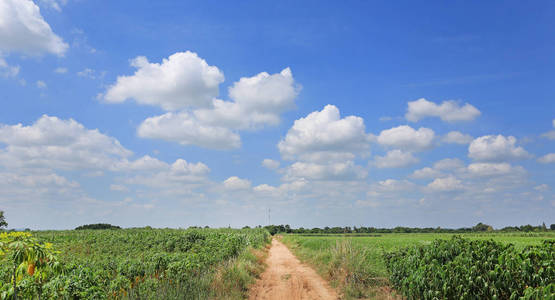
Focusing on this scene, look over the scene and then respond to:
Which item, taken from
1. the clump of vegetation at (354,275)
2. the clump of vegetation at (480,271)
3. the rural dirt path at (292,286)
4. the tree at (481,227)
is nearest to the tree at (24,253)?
the clump of vegetation at (480,271)

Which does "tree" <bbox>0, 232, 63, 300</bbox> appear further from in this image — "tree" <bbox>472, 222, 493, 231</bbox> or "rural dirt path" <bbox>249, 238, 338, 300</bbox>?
"tree" <bbox>472, 222, 493, 231</bbox>

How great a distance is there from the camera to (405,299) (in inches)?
401

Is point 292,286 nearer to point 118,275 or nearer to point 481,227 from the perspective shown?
point 118,275

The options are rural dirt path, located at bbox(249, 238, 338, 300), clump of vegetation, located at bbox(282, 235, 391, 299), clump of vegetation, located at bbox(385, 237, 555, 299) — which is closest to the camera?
clump of vegetation, located at bbox(385, 237, 555, 299)

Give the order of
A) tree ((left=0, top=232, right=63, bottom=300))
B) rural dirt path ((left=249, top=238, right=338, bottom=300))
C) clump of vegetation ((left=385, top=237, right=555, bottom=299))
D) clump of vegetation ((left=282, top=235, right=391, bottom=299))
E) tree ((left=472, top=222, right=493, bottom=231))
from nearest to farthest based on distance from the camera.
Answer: tree ((left=0, top=232, right=63, bottom=300)) < clump of vegetation ((left=385, top=237, right=555, bottom=299)) < clump of vegetation ((left=282, top=235, right=391, bottom=299)) < rural dirt path ((left=249, top=238, right=338, bottom=300)) < tree ((left=472, top=222, right=493, bottom=231))

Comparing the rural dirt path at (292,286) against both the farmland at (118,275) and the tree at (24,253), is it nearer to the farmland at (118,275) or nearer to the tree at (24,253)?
the farmland at (118,275)

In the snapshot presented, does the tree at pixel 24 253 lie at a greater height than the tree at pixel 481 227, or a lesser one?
greater

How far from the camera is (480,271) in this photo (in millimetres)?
7477

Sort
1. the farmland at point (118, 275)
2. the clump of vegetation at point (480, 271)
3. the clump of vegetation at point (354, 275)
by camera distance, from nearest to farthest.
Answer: the farmland at point (118, 275) → the clump of vegetation at point (480, 271) → the clump of vegetation at point (354, 275)

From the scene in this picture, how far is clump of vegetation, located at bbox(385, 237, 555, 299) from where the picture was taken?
6578 mm

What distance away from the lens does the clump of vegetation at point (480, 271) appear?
21.6ft

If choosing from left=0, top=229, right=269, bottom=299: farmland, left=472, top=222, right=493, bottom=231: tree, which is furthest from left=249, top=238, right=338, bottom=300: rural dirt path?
left=472, top=222, right=493, bottom=231: tree

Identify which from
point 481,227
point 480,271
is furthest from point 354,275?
point 481,227

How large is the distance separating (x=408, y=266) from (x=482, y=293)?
7.85ft
